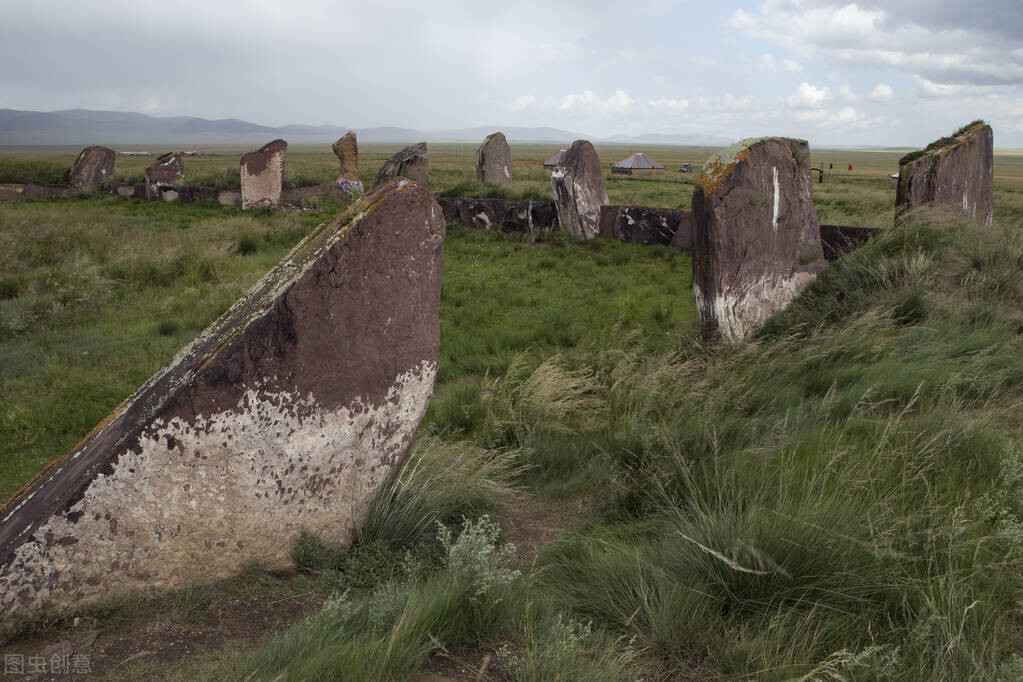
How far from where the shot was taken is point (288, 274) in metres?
3.13

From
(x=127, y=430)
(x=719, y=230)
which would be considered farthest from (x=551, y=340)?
(x=127, y=430)

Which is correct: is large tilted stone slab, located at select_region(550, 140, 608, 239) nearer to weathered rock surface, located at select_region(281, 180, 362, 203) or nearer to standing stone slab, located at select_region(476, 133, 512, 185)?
weathered rock surface, located at select_region(281, 180, 362, 203)

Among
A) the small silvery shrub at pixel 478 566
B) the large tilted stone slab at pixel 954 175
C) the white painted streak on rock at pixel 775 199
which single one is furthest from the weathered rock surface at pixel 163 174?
the small silvery shrub at pixel 478 566

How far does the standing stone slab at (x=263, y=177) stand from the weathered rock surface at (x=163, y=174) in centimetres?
437

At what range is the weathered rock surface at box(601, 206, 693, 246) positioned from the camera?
12.4 meters

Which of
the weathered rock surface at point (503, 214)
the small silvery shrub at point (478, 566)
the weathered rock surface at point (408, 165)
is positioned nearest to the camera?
the small silvery shrub at point (478, 566)

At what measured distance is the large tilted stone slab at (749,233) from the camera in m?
6.20

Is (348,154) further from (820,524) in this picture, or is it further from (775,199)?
(820,524)

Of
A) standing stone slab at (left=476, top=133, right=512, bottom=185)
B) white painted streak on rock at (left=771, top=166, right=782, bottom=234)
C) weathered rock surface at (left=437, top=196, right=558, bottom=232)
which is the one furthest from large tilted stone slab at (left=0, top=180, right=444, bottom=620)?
standing stone slab at (left=476, top=133, right=512, bottom=185)

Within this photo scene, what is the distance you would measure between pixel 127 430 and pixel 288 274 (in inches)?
35.5

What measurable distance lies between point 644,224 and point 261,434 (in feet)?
35.6

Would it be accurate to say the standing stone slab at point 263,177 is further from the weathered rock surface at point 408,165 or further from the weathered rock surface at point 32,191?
the weathered rock surface at point 32,191

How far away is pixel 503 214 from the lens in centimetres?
1450

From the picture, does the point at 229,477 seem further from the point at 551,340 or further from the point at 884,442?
the point at 551,340
